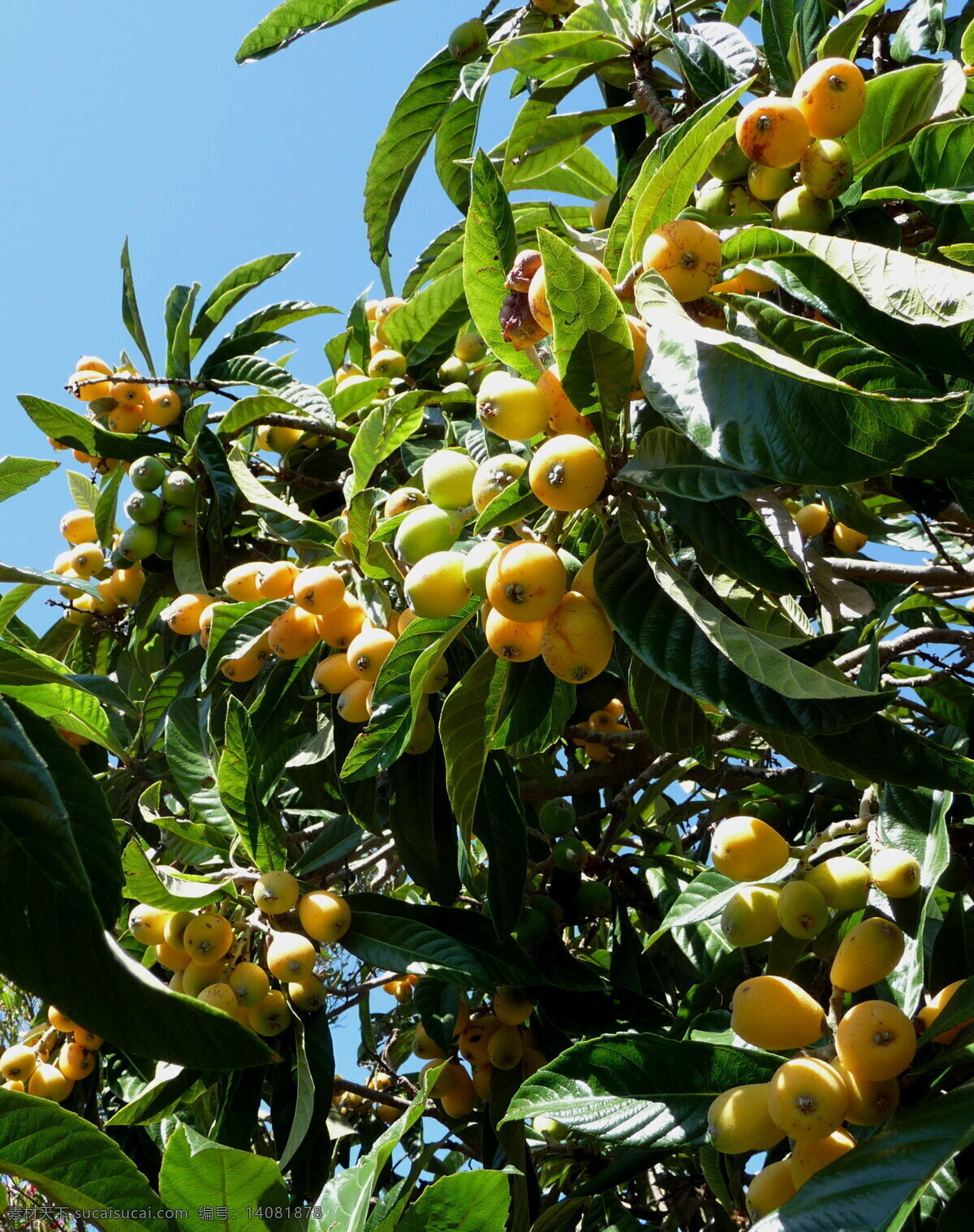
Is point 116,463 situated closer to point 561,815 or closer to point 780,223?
point 561,815

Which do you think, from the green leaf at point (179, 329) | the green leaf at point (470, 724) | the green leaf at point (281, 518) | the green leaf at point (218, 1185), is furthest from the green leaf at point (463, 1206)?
the green leaf at point (179, 329)

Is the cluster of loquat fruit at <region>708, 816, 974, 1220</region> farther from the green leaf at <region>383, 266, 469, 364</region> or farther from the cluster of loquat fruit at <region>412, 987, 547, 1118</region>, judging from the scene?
the green leaf at <region>383, 266, 469, 364</region>

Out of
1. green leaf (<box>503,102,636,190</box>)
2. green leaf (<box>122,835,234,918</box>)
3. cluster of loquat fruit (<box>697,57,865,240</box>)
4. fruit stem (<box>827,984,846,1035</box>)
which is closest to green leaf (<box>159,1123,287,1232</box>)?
green leaf (<box>122,835,234,918</box>)

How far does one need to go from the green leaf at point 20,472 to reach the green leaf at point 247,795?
0.53m

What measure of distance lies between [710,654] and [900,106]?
1024 millimetres

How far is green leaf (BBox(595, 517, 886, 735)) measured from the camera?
45.6 inches

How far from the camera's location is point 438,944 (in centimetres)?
202

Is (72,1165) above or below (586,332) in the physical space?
below

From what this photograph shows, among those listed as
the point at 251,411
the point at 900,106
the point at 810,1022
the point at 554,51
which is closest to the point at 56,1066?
the point at 251,411

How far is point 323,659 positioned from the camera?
2174mm

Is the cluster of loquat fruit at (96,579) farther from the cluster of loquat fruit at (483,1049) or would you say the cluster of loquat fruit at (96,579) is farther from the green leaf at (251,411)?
the cluster of loquat fruit at (483,1049)

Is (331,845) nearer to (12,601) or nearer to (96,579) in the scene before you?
(12,601)

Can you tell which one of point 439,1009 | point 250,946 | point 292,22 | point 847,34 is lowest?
point 439,1009

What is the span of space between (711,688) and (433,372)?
75.4 inches
